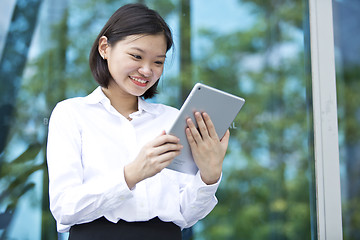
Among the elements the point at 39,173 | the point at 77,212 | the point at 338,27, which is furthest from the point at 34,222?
the point at 338,27

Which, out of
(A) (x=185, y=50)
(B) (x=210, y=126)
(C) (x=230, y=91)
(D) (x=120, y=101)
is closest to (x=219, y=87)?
(C) (x=230, y=91)

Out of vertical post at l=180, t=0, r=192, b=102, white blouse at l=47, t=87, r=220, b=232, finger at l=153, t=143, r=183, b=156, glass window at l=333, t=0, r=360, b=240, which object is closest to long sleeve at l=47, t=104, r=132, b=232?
white blouse at l=47, t=87, r=220, b=232

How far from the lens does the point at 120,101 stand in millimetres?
1120

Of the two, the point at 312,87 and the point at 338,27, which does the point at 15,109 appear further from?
the point at 338,27

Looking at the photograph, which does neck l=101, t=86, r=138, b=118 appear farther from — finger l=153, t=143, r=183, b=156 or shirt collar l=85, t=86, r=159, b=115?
finger l=153, t=143, r=183, b=156

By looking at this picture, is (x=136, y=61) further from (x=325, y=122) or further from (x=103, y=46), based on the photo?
(x=325, y=122)

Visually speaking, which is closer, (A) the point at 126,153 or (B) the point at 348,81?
(A) the point at 126,153

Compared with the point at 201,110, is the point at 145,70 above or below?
above

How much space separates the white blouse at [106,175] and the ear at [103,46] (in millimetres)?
110

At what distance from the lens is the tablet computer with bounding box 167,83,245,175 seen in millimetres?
900

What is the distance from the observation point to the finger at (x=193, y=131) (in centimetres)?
92

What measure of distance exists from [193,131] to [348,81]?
1360 mm

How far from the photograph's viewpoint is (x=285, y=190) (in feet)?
7.23

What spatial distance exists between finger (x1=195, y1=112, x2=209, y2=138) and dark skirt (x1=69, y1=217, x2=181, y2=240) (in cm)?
26
